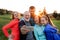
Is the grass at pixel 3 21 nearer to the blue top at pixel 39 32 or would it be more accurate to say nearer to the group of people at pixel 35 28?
the group of people at pixel 35 28

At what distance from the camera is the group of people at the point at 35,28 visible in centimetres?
526

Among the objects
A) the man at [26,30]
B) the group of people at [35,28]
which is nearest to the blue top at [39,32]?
the group of people at [35,28]

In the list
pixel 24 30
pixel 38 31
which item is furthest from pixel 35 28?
pixel 24 30

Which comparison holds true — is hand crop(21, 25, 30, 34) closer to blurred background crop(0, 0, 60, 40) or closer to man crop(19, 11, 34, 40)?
man crop(19, 11, 34, 40)

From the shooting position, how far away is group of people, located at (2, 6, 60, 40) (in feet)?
17.3

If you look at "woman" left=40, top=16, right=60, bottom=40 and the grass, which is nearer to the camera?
"woman" left=40, top=16, right=60, bottom=40

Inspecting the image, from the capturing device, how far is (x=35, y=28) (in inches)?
212

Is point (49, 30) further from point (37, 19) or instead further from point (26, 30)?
point (26, 30)

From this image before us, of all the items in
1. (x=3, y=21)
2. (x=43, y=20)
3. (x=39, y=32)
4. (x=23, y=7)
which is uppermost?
(x=23, y=7)

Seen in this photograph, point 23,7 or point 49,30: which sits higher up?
point 23,7

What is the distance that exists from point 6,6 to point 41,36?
176cm

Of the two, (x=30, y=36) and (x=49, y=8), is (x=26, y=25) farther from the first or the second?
(x=49, y=8)

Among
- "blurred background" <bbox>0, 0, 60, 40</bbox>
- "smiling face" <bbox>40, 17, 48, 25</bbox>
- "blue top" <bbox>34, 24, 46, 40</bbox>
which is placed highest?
"blurred background" <bbox>0, 0, 60, 40</bbox>

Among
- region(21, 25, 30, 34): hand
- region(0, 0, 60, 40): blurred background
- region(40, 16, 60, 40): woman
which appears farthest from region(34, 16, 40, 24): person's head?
region(0, 0, 60, 40): blurred background
